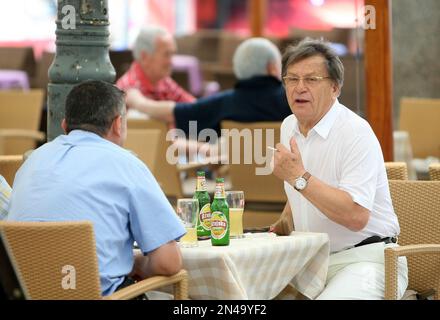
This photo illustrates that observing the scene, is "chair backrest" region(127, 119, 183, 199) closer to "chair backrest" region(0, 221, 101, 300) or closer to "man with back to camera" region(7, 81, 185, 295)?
"man with back to camera" region(7, 81, 185, 295)

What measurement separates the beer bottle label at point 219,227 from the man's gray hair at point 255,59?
9.16 feet

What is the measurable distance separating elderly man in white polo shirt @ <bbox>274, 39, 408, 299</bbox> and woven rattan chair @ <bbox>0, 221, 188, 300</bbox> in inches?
34.2

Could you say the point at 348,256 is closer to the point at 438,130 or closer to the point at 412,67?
the point at 438,130

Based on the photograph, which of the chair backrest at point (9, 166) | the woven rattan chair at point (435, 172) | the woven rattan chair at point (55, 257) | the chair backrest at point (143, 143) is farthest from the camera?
the chair backrest at point (143, 143)

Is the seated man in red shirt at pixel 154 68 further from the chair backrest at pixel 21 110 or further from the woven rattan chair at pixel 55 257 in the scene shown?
the woven rattan chair at pixel 55 257

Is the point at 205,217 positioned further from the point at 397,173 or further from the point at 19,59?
the point at 19,59

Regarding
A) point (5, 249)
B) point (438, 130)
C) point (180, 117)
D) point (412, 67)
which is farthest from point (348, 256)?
point (412, 67)

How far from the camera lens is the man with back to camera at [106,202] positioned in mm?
3527

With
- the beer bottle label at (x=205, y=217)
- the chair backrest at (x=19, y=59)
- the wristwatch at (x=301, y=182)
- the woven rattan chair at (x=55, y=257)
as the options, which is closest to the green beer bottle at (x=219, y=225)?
the beer bottle label at (x=205, y=217)

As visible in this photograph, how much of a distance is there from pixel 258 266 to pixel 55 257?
0.76 m

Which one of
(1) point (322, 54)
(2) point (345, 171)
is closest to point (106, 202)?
(2) point (345, 171)

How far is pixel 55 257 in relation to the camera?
3.36m

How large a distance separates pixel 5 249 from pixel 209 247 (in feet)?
3.79
